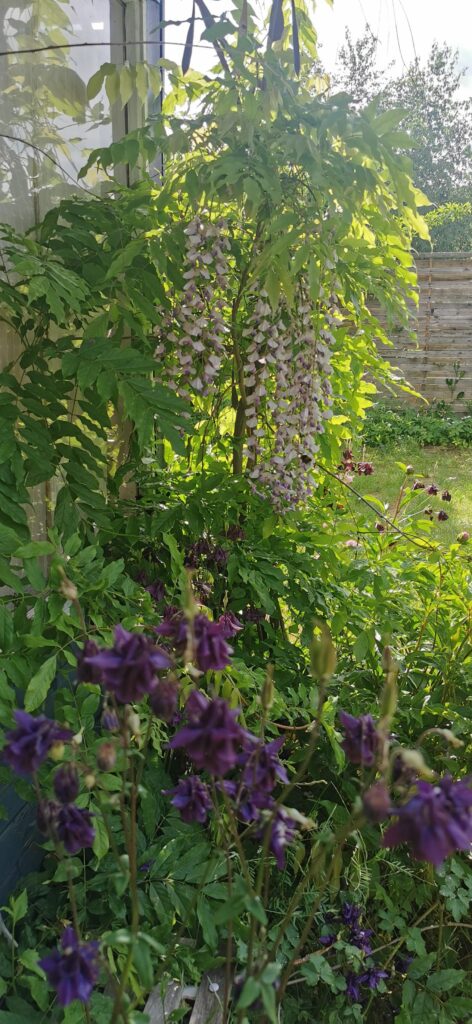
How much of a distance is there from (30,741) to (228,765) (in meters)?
0.20

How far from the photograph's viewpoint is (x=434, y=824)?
2.16 feet

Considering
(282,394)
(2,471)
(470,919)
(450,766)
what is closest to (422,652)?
(450,766)

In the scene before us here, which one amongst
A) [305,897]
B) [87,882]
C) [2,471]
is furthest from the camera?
[305,897]

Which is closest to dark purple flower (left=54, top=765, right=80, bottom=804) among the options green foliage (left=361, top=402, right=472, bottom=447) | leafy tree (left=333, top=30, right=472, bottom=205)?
green foliage (left=361, top=402, right=472, bottom=447)

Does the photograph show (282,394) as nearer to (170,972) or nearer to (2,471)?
(2,471)

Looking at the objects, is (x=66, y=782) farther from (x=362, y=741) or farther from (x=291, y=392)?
(x=291, y=392)

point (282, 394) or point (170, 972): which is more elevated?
point (282, 394)

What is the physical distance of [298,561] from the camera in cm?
202

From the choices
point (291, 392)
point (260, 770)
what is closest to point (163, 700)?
point (260, 770)

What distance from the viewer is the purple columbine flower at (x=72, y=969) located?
788mm

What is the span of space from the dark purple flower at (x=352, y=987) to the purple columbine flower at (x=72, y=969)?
92 centimetres

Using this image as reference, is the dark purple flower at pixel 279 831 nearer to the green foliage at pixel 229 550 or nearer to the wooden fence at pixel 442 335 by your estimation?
the green foliage at pixel 229 550

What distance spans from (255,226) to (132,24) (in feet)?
3.23

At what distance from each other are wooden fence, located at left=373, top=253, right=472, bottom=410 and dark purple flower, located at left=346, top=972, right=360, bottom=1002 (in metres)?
7.72
